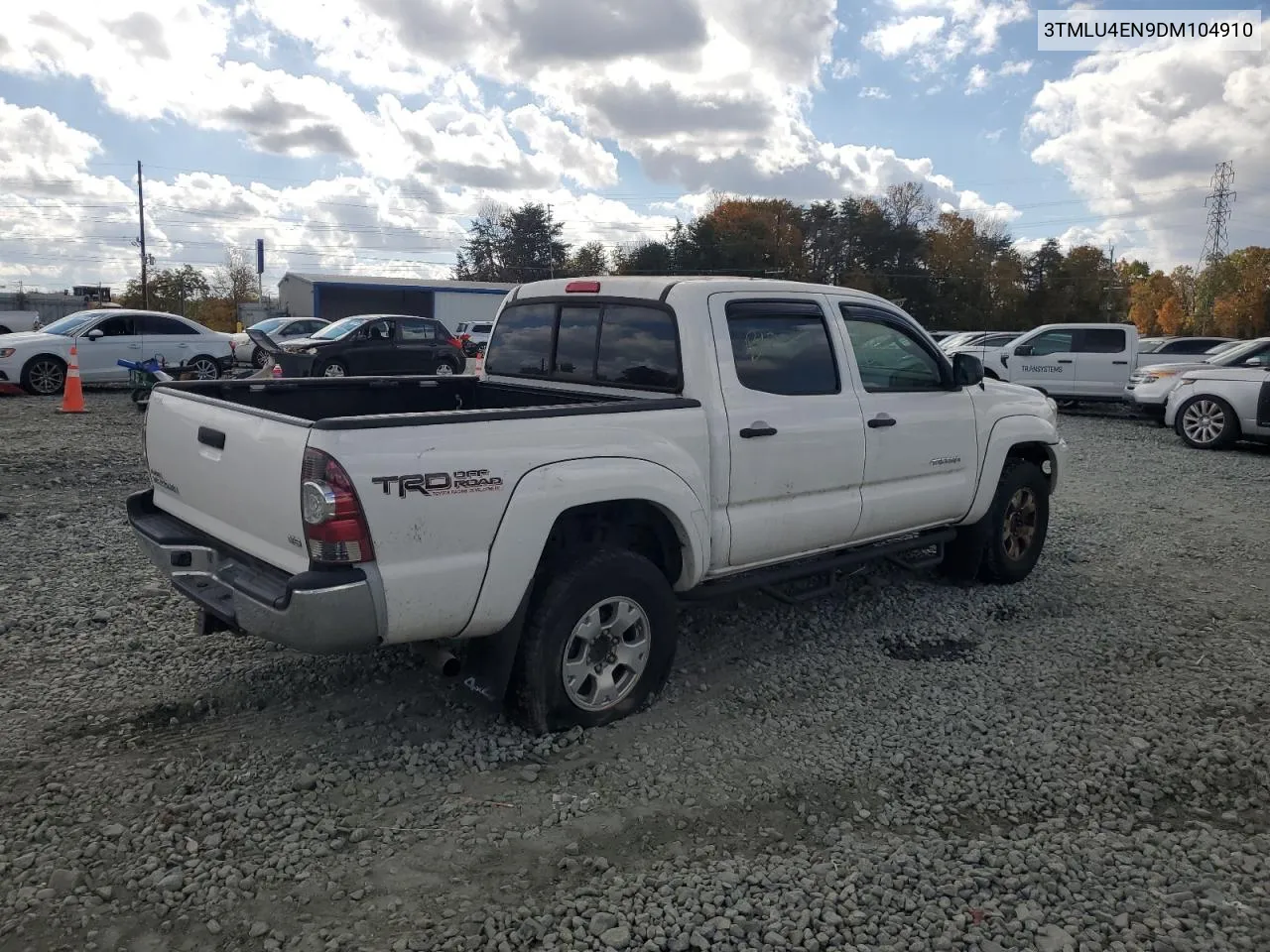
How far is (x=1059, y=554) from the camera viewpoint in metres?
7.37

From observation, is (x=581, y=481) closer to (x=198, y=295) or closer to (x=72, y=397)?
(x=72, y=397)

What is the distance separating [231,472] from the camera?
3.78 meters

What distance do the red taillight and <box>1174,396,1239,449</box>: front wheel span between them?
44.6ft

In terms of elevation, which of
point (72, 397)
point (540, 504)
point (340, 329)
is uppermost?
point (340, 329)

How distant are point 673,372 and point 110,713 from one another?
114 inches

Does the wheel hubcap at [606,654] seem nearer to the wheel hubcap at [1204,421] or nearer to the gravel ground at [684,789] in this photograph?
the gravel ground at [684,789]

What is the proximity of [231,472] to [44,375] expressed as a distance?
1533cm

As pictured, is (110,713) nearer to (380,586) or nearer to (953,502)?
(380,586)

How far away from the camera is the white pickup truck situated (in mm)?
3396

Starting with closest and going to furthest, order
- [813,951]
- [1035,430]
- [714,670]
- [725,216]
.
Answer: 1. [813,951]
2. [714,670]
3. [1035,430]
4. [725,216]

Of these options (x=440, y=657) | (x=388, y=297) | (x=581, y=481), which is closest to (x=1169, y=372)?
(x=581, y=481)

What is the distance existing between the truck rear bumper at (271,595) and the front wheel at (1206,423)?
44.4 ft

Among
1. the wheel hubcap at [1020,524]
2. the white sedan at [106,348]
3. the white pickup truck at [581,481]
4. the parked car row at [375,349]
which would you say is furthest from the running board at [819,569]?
the parked car row at [375,349]

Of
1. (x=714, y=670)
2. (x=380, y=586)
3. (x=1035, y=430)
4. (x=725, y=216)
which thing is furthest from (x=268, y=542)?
(x=725, y=216)
